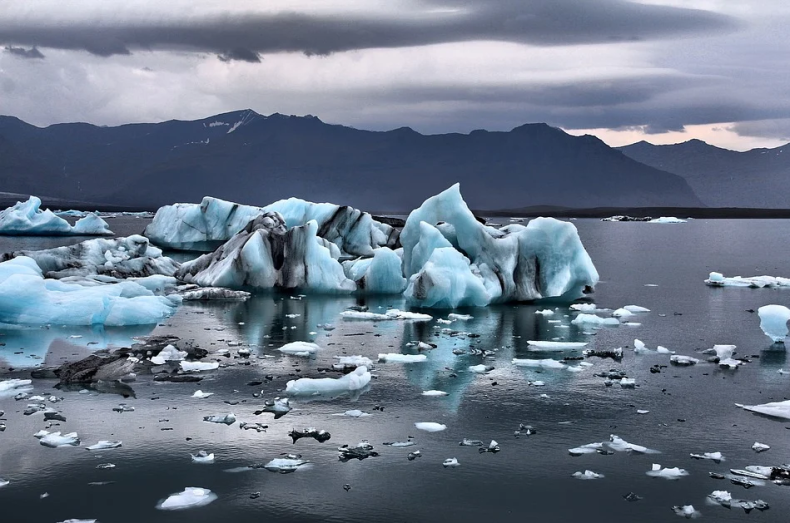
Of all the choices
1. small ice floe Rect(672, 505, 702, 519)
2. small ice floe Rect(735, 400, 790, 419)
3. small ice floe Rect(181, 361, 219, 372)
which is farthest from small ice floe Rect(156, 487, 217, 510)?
small ice floe Rect(735, 400, 790, 419)

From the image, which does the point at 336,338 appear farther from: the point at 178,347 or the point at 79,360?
the point at 79,360

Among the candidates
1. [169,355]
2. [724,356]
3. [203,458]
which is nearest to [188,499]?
[203,458]

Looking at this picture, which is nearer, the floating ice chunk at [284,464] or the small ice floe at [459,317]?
the floating ice chunk at [284,464]

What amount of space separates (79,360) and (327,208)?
69.6 feet

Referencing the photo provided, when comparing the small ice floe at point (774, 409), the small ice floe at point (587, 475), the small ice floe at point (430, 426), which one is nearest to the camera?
the small ice floe at point (587, 475)

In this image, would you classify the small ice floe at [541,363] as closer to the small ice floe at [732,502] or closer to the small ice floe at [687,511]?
the small ice floe at [732,502]

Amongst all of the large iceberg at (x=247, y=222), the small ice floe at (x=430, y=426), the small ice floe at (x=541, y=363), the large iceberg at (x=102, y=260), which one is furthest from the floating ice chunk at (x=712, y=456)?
the large iceberg at (x=247, y=222)

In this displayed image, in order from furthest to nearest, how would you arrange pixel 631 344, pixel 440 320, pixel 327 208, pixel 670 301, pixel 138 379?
pixel 327 208
pixel 670 301
pixel 440 320
pixel 631 344
pixel 138 379

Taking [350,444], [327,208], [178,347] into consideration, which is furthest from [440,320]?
[327,208]

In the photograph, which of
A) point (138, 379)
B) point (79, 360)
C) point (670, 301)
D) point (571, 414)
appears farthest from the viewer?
point (670, 301)

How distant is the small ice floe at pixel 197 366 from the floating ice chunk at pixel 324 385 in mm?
2056

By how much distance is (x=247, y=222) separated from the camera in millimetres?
38531

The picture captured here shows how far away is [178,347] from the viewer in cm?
1592

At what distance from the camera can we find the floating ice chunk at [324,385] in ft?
41.4
